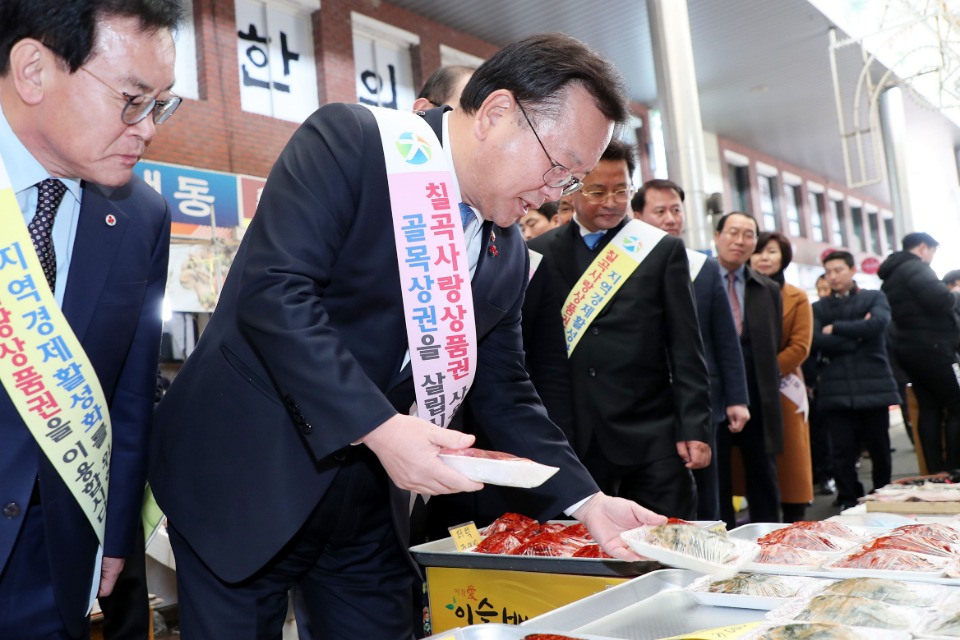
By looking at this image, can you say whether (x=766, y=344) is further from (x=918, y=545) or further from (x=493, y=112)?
(x=493, y=112)

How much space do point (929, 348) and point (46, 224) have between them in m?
4.95

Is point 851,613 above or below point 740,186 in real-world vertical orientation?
below

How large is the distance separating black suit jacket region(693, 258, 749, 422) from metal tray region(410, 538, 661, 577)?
1.80 meters

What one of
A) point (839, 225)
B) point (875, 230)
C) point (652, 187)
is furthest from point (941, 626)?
point (875, 230)

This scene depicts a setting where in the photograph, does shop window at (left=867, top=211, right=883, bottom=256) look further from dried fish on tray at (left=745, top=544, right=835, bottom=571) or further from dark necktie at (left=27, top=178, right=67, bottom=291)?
dark necktie at (left=27, top=178, right=67, bottom=291)

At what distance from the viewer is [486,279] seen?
1.47m

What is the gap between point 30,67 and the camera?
1.28 m

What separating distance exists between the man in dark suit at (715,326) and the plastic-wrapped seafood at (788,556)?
1.89 metres

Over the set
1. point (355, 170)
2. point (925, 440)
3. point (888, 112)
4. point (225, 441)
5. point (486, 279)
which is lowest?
point (925, 440)

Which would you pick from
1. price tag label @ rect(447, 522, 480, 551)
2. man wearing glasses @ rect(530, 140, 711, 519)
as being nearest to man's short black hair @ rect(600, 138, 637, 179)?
man wearing glasses @ rect(530, 140, 711, 519)

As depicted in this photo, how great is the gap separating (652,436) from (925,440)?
3231 millimetres

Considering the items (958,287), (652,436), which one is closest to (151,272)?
(652,436)

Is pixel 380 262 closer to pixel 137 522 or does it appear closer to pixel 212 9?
pixel 137 522

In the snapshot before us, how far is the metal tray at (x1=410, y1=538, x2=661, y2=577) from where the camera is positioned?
170 cm
